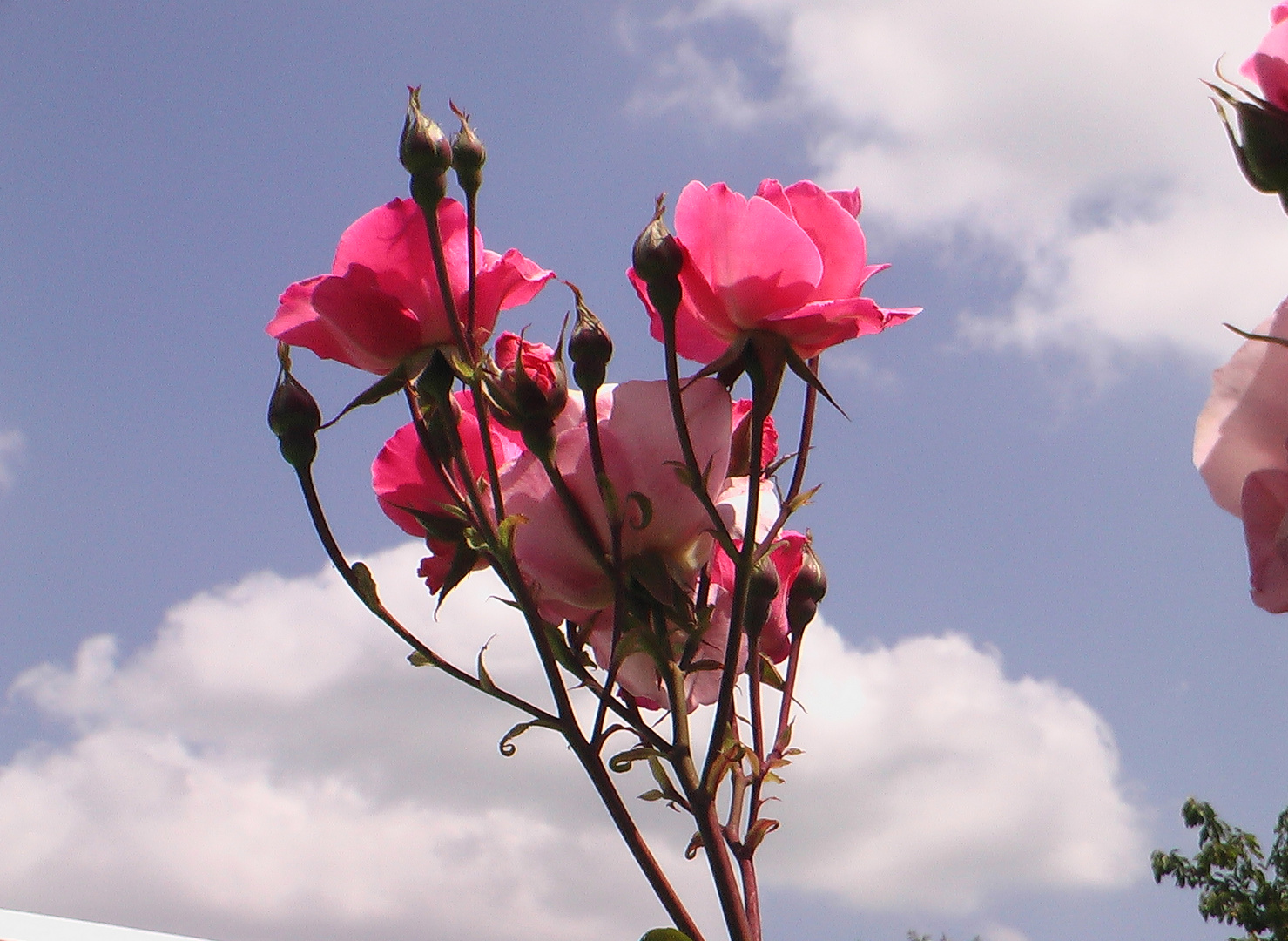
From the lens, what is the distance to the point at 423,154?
1.57ft

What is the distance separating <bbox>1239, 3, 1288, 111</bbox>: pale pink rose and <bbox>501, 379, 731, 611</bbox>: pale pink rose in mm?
232

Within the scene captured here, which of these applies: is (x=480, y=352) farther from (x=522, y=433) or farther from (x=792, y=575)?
(x=792, y=575)

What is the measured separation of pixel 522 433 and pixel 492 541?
0.04 meters

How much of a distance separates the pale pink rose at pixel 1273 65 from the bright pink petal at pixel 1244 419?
57 mm

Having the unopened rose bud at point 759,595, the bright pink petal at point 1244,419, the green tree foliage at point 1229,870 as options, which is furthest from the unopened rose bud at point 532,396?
the green tree foliage at point 1229,870

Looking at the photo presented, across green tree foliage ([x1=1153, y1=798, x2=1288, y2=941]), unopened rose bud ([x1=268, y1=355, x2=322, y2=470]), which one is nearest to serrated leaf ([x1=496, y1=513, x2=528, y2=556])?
unopened rose bud ([x1=268, y1=355, x2=322, y2=470])

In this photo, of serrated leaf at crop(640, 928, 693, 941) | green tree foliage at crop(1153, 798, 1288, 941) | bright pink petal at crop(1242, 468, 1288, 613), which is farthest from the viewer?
green tree foliage at crop(1153, 798, 1288, 941)

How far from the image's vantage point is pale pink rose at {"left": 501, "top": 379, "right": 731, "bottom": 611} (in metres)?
0.47

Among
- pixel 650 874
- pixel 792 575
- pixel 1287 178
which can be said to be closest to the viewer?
pixel 1287 178

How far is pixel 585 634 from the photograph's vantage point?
500 mm

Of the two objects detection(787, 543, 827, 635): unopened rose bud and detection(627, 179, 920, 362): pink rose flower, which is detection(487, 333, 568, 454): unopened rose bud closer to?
detection(627, 179, 920, 362): pink rose flower

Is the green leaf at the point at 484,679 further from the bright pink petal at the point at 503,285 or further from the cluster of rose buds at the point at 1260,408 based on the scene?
the cluster of rose buds at the point at 1260,408

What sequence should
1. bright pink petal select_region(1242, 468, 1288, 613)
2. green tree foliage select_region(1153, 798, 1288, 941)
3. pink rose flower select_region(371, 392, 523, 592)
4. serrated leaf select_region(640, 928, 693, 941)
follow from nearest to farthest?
1. bright pink petal select_region(1242, 468, 1288, 613)
2. serrated leaf select_region(640, 928, 693, 941)
3. pink rose flower select_region(371, 392, 523, 592)
4. green tree foliage select_region(1153, 798, 1288, 941)

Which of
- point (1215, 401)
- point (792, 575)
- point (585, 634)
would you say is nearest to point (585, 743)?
point (585, 634)
